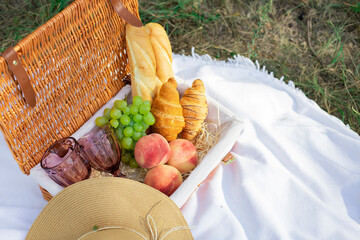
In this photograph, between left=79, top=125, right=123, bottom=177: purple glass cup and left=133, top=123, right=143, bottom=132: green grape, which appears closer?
left=79, top=125, right=123, bottom=177: purple glass cup

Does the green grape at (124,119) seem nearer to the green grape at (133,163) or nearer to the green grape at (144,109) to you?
the green grape at (144,109)

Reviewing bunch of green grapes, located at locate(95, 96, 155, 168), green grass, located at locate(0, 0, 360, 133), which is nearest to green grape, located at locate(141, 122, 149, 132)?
bunch of green grapes, located at locate(95, 96, 155, 168)

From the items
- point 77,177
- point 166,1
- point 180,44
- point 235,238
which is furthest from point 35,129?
point 166,1

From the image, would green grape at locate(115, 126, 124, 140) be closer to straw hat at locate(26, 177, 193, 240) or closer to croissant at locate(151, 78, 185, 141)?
croissant at locate(151, 78, 185, 141)

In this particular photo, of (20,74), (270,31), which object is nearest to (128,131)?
(20,74)

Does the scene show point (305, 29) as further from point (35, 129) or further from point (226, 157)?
point (35, 129)

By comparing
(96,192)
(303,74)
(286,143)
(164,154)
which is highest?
(96,192)

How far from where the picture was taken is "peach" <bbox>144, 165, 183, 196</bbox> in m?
1.00

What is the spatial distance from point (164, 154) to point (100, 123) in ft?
0.83

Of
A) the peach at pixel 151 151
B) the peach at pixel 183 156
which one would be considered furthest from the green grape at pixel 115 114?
the peach at pixel 183 156

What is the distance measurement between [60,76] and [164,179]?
0.47 m

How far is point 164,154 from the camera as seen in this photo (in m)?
1.07

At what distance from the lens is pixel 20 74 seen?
2.83 ft

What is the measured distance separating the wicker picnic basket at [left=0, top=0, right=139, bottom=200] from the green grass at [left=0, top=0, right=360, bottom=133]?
87cm
